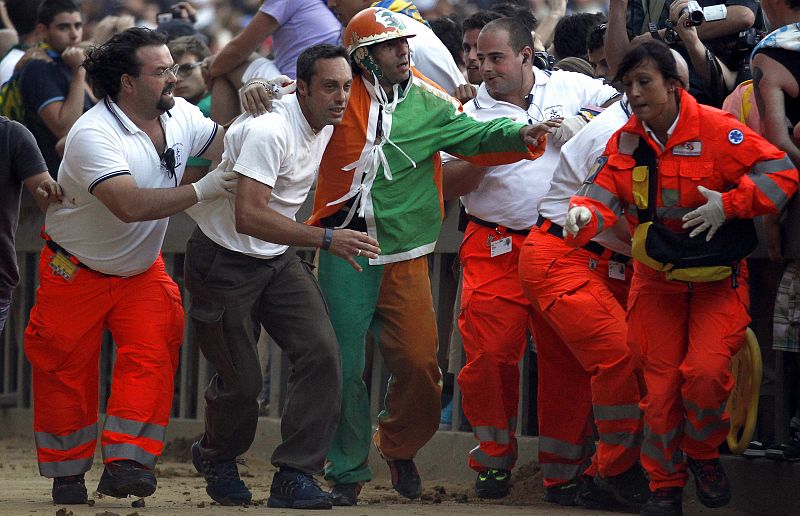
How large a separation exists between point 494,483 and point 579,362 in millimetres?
831

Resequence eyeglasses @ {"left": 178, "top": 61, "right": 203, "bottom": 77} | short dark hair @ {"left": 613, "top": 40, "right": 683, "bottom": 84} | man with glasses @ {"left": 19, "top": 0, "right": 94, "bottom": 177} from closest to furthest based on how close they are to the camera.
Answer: short dark hair @ {"left": 613, "top": 40, "right": 683, "bottom": 84} → man with glasses @ {"left": 19, "top": 0, "right": 94, "bottom": 177} → eyeglasses @ {"left": 178, "top": 61, "right": 203, "bottom": 77}

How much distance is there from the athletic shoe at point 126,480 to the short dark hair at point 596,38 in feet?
12.0

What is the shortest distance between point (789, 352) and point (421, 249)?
1912mm

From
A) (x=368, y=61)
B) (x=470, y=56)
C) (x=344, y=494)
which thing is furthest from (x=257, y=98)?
(x=344, y=494)

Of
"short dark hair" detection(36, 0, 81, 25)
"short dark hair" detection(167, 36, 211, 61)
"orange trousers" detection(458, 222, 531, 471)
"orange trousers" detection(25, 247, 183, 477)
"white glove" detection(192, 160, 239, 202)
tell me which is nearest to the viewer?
"white glove" detection(192, 160, 239, 202)

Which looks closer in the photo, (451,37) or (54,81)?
(451,37)

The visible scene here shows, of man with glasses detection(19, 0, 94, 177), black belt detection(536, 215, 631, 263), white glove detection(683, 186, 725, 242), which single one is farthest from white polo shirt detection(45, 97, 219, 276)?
man with glasses detection(19, 0, 94, 177)

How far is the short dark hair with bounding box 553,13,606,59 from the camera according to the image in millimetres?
8859

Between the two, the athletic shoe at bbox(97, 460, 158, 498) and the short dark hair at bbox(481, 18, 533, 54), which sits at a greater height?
the short dark hair at bbox(481, 18, 533, 54)

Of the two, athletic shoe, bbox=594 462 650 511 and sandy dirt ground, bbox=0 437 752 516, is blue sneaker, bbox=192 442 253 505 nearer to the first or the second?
sandy dirt ground, bbox=0 437 752 516

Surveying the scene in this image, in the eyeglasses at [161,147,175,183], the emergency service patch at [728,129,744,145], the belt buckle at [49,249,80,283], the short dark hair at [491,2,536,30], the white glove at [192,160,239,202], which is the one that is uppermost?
the emergency service patch at [728,129,744,145]

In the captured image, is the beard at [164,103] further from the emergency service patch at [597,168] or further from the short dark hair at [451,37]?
the short dark hair at [451,37]

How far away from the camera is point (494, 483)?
297 inches

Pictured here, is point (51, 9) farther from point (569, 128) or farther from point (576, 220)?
point (576, 220)
